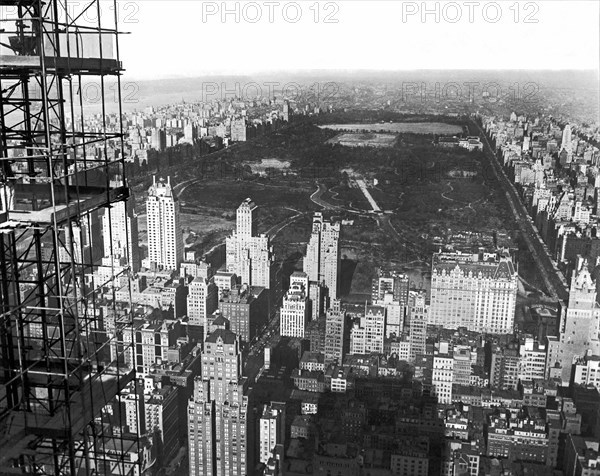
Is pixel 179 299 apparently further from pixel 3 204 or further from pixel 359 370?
pixel 3 204

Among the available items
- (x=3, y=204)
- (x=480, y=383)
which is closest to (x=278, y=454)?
(x=480, y=383)

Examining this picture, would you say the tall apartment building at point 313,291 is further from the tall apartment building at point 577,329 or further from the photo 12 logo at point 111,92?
the photo 12 logo at point 111,92

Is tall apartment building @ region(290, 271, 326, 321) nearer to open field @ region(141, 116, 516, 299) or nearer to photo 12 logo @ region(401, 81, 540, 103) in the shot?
open field @ region(141, 116, 516, 299)

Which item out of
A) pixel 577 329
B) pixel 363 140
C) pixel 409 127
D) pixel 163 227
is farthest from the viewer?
pixel 363 140

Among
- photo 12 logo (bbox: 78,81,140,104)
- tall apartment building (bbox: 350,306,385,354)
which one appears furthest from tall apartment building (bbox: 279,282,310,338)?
photo 12 logo (bbox: 78,81,140,104)

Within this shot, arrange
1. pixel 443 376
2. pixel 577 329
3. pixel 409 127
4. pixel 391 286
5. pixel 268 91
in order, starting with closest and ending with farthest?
pixel 443 376 → pixel 577 329 → pixel 268 91 → pixel 391 286 → pixel 409 127

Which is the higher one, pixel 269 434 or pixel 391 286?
pixel 391 286

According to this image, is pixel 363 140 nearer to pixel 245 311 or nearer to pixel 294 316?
pixel 294 316

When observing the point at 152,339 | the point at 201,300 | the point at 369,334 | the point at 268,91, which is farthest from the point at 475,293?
the point at 152,339
